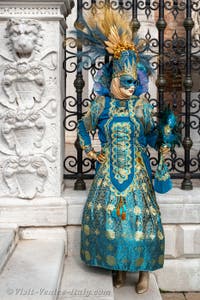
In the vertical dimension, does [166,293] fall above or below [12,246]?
below

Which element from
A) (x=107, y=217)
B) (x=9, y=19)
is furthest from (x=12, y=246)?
(x=9, y=19)

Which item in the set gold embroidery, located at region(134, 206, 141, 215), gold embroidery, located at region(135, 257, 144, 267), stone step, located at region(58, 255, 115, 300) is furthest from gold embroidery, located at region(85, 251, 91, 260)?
gold embroidery, located at region(134, 206, 141, 215)

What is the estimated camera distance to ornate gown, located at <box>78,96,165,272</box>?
3.28m

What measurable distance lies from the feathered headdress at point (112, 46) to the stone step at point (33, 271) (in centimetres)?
134

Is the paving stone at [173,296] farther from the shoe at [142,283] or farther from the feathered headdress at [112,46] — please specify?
the feathered headdress at [112,46]

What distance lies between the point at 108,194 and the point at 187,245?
1080mm

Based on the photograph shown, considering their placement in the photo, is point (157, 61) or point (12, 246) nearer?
point (12, 246)

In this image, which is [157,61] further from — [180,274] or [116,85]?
[180,274]

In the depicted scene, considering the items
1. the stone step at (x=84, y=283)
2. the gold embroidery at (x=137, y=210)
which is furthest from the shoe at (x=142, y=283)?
the gold embroidery at (x=137, y=210)

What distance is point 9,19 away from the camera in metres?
3.70

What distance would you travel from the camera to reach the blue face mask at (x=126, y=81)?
130 inches

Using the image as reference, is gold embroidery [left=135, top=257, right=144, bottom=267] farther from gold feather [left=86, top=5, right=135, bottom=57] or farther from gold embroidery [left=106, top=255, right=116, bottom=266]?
gold feather [left=86, top=5, right=135, bottom=57]

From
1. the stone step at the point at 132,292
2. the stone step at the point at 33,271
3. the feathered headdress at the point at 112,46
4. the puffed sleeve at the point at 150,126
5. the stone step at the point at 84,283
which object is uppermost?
the feathered headdress at the point at 112,46

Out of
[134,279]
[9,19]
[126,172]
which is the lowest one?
[134,279]
